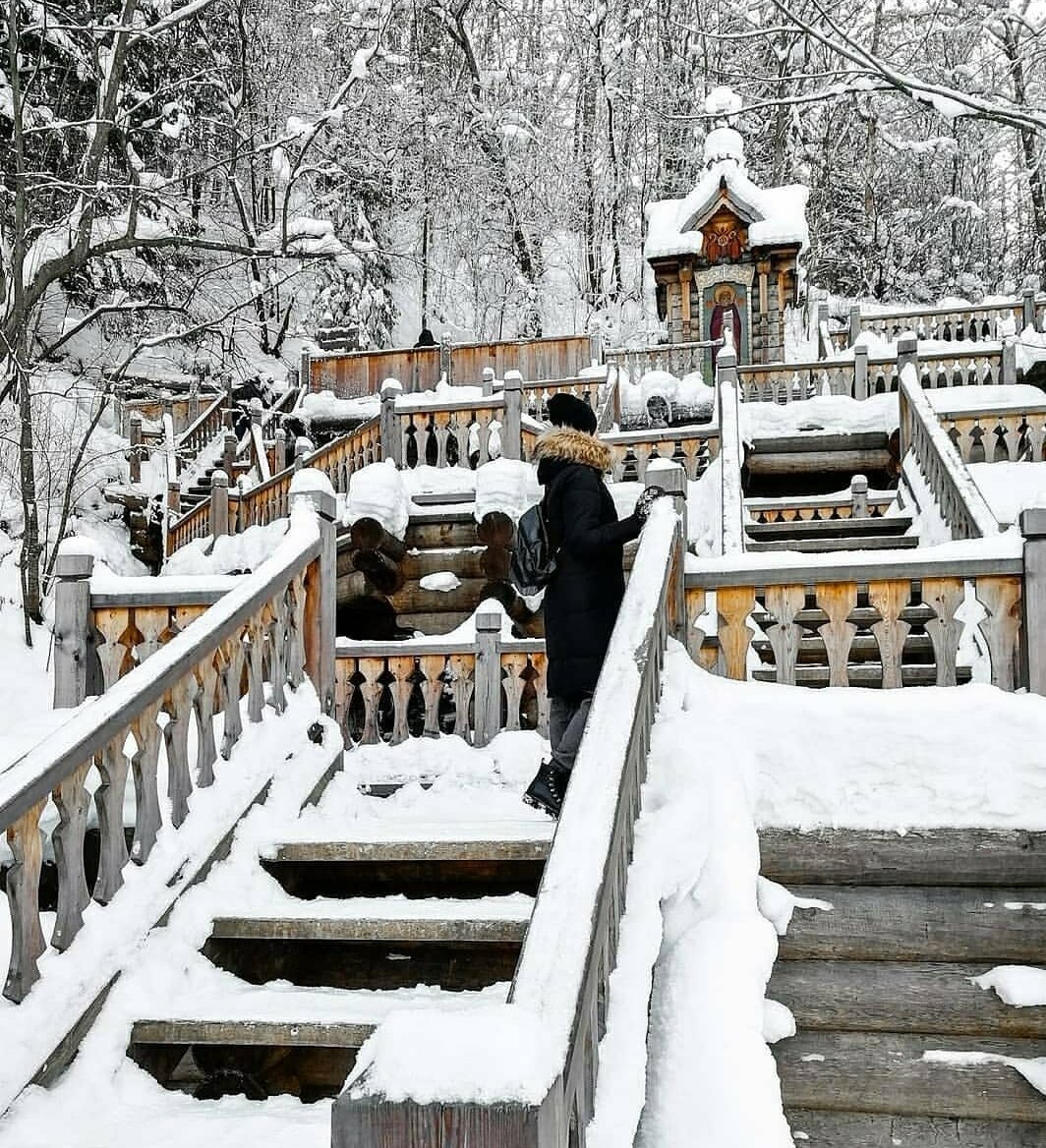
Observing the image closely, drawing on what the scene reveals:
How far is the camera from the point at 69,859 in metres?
3.76

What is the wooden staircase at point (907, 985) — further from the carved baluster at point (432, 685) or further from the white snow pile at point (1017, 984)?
the carved baluster at point (432, 685)

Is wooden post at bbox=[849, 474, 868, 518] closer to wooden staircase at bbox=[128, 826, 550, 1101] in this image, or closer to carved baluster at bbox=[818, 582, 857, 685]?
carved baluster at bbox=[818, 582, 857, 685]

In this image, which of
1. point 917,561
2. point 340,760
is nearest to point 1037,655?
point 917,561

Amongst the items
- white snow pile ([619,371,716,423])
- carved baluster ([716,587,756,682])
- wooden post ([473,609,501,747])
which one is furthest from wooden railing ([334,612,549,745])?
white snow pile ([619,371,716,423])

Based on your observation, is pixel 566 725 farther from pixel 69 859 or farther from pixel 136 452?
pixel 136 452

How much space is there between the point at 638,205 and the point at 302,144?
1969 centimetres

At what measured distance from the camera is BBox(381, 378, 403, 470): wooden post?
14.5 metres

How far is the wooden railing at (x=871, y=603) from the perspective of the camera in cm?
498

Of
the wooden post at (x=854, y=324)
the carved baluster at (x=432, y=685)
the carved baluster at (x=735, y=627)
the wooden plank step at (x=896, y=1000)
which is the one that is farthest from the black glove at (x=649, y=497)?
the wooden post at (x=854, y=324)

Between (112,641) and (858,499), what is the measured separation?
789 centimetres

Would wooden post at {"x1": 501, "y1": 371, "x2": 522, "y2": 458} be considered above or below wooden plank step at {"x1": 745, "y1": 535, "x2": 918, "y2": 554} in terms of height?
above

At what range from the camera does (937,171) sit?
3888 centimetres

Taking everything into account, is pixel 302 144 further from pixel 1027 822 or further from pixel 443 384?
pixel 1027 822

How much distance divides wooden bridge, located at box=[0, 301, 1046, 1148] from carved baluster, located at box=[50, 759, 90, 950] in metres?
0.01
